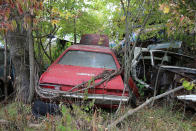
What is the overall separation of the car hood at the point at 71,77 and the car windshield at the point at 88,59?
383 mm

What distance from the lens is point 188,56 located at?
5.70 m

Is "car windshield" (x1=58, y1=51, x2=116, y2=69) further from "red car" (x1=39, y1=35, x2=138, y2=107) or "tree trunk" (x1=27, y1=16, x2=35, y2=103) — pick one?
"tree trunk" (x1=27, y1=16, x2=35, y2=103)

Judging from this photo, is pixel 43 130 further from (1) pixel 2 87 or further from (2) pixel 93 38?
(2) pixel 93 38

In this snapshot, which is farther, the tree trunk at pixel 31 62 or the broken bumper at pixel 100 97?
the tree trunk at pixel 31 62

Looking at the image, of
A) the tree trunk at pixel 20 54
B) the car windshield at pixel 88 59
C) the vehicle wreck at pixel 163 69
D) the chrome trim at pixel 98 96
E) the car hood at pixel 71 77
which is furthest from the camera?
the car windshield at pixel 88 59

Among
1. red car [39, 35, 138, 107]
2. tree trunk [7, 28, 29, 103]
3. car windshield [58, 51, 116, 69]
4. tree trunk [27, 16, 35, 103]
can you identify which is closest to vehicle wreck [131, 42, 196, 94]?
car windshield [58, 51, 116, 69]

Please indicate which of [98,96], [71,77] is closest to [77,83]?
[71,77]

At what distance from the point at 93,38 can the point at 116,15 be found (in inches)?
70.8

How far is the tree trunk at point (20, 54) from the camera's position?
4.16 metres

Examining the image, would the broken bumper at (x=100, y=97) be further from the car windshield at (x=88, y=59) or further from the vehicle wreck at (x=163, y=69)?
the car windshield at (x=88, y=59)

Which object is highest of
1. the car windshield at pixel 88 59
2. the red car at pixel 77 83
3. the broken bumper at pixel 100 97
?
the car windshield at pixel 88 59

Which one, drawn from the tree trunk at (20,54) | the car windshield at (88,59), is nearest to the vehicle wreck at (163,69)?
the car windshield at (88,59)

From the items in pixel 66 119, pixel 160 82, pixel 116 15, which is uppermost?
pixel 116 15

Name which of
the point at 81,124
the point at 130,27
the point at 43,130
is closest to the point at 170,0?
the point at 130,27
